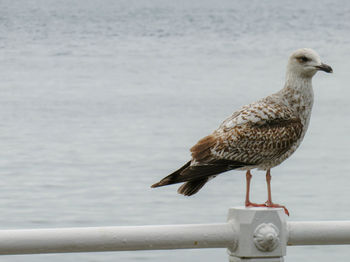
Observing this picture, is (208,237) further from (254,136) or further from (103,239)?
(254,136)

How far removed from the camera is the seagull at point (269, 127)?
480cm

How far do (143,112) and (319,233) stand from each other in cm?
2589

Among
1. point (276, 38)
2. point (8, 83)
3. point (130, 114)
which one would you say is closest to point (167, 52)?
point (276, 38)

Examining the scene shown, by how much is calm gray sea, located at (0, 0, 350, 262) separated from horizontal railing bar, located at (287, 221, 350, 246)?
830 cm

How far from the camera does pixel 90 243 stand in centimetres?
329

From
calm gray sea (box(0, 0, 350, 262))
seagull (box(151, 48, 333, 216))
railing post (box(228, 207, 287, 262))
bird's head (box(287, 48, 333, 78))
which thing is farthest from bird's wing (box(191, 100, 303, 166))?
calm gray sea (box(0, 0, 350, 262))

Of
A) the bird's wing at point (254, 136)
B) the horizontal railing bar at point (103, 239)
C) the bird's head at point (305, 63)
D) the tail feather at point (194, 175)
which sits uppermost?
the bird's head at point (305, 63)

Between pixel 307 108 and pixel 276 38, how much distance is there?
5691 cm

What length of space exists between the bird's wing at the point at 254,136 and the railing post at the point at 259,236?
1.26m

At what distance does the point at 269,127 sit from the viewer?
5.02 meters

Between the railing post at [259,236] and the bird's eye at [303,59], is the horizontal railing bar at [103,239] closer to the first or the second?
the railing post at [259,236]

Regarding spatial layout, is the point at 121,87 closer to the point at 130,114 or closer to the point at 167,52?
the point at 130,114

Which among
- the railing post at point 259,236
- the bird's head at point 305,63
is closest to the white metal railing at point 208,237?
the railing post at point 259,236

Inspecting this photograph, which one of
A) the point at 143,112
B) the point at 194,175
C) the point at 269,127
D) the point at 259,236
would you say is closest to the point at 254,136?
the point at 269,127
